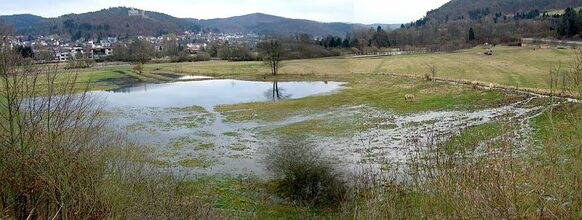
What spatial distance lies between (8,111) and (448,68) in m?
43.5

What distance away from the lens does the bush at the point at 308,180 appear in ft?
43.7

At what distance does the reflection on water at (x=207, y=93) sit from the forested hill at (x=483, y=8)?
63.5 metres

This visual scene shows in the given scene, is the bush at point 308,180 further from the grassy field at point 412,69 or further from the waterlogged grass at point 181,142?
the grassy field at point 412,69

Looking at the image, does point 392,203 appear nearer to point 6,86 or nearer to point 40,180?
point 40,180

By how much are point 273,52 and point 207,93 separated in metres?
14.5

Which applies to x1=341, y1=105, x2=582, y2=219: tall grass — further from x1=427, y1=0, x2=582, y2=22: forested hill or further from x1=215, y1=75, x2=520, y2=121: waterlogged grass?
x1=427, y1=0, x2=582, y2=22: forested hill

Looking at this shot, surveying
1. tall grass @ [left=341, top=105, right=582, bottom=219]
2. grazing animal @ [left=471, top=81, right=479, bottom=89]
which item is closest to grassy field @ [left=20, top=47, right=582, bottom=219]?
tall grass @ [left=341, top=105, right=582, bottom=219]

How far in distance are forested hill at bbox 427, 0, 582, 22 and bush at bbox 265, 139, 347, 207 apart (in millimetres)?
86612

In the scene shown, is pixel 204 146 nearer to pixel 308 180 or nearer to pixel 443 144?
pixel 308 180

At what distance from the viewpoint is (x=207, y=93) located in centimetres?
4234

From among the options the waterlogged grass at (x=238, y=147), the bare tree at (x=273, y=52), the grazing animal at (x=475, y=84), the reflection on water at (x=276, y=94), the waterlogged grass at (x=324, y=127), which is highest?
the bare tree at (x=273, y=52)

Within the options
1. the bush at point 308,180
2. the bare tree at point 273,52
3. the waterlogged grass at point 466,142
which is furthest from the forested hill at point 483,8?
the waterlogged grass at point 466,142

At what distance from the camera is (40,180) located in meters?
9.02

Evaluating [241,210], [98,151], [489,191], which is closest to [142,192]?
[98,151]
